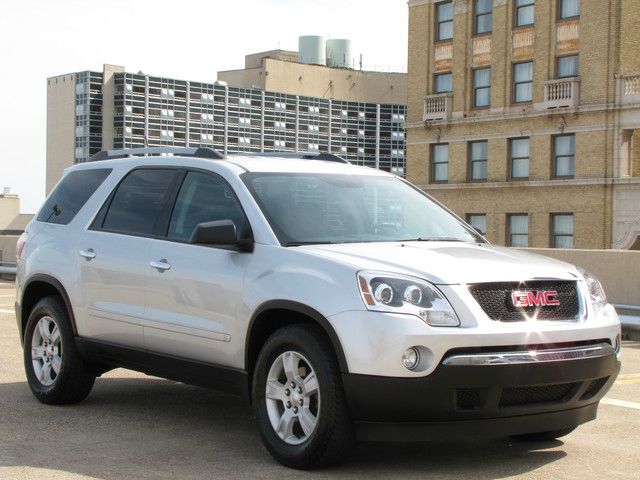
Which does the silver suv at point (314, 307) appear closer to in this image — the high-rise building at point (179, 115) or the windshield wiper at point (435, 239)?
the windshield wiper at point (435, 239)

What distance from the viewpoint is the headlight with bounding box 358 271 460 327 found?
5859 millimetres

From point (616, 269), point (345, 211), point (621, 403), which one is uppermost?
point (345, 211)

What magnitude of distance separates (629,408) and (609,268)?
10.3m

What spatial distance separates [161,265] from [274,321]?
3.60ft

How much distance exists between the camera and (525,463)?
21.6 feet

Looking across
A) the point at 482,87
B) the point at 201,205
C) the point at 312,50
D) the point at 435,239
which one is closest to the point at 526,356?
the point at 435,239

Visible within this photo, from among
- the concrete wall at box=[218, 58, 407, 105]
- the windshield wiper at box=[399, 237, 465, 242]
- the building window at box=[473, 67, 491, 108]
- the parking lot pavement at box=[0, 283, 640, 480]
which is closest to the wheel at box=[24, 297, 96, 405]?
the parking lot pavement at box=[0, 283, 640, 480]

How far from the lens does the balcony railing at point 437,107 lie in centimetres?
5278

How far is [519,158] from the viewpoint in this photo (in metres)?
49.7

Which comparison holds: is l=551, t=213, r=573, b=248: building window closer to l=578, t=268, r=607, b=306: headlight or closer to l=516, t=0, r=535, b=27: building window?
l=516, t=0, r=535, b=27: building window

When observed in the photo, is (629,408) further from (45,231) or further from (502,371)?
(45,231)

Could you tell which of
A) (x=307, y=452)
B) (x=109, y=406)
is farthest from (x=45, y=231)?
(x=307, y=452)

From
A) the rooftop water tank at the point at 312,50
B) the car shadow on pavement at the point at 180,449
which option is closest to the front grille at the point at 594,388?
the car shadow on pavement at the point at 180,449

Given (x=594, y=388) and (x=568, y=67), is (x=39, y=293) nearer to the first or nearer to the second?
(x=594, y=388)
